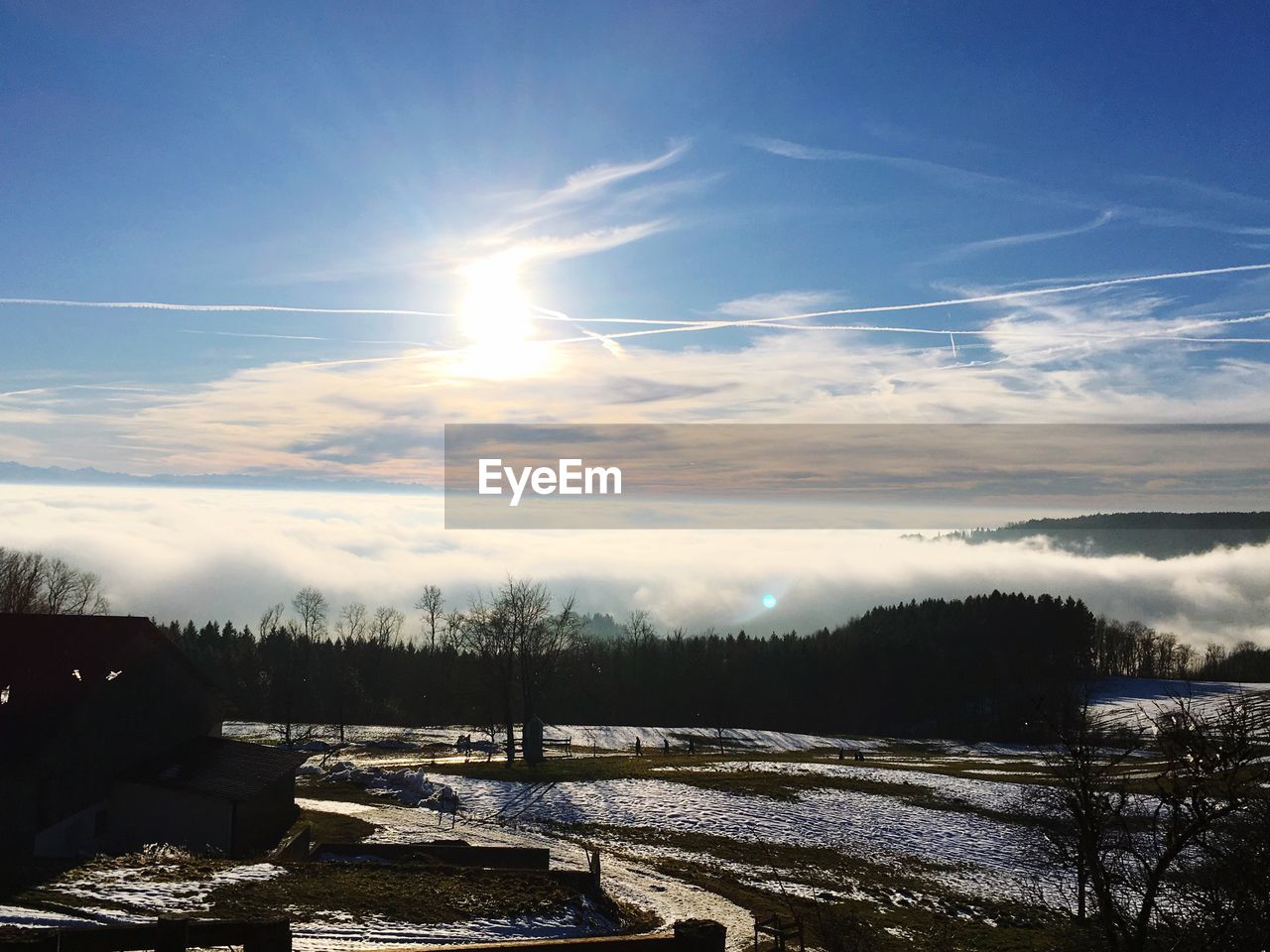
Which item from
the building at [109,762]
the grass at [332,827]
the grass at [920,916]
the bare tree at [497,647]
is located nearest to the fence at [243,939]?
the grass at [920,916]

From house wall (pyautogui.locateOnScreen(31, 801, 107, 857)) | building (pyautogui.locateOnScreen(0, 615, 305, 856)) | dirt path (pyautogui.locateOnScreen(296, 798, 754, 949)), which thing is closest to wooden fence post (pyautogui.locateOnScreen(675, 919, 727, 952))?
dirt path (pyautogui.locateOnScreen(296, 798, 754, 949))

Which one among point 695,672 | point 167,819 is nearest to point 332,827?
point 167,819

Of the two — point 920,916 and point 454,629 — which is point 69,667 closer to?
point 920,916

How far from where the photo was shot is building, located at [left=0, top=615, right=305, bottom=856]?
32.7m

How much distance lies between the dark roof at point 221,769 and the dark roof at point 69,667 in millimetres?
3211

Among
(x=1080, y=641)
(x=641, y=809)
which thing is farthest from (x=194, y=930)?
(x=1080, y=641)

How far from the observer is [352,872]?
2659 centimetres

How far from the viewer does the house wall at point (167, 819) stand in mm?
34781

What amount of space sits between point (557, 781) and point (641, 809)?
10081mm

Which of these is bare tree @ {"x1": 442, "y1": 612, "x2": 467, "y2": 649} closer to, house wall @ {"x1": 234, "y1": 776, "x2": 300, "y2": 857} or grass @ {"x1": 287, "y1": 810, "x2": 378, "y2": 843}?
grass @ {"x1": 287, "y1": 810, "x2": 378, "y2": 843}

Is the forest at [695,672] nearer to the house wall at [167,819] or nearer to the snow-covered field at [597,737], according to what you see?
the snow-covered field at [597,737]

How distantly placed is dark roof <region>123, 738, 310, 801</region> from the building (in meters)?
0.07

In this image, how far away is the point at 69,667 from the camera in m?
36.2

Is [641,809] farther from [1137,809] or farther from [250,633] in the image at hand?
[250,633]
